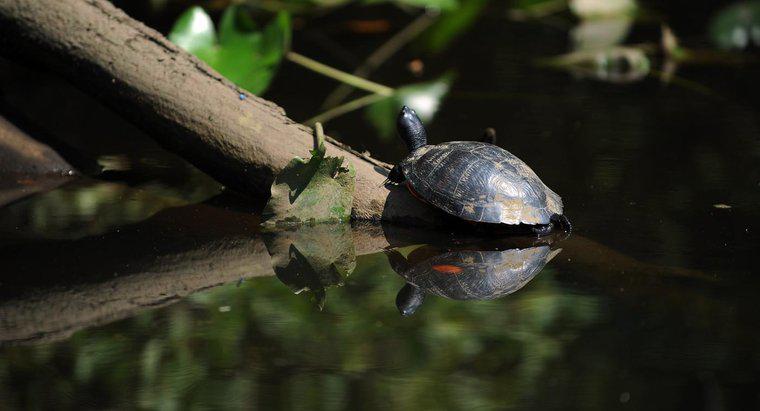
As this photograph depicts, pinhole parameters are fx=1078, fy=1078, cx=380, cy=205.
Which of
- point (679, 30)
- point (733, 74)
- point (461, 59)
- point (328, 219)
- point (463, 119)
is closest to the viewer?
point (328, 219)

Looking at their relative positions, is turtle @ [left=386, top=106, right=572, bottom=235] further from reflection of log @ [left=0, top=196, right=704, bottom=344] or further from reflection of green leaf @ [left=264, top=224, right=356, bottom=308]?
reflection of green leaf @ [left=264, top=224, right=356, bottom=308]

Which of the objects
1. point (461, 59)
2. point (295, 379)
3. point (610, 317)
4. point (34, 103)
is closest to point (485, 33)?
point (461, 59)

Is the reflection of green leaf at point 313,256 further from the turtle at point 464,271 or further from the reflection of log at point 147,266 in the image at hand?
the turtle at point 464,271

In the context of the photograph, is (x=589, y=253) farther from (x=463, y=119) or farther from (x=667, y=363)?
(x=463, y=119)

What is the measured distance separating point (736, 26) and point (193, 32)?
3533 millimetres

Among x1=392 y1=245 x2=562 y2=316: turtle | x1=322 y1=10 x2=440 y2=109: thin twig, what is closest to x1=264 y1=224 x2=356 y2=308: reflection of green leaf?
x1=392 y1=245 x2=562 y2=316: turtle

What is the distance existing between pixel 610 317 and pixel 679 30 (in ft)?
15.8

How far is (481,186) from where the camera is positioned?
334 centimetres

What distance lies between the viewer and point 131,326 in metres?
2.70

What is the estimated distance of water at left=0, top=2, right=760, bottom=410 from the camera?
234cm

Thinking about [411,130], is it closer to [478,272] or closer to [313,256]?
[313,256]

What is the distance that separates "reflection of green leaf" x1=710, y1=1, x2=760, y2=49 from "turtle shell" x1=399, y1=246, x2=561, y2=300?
3.64 metres

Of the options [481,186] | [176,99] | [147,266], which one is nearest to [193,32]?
[176,99]

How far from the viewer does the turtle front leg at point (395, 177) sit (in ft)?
11.7
